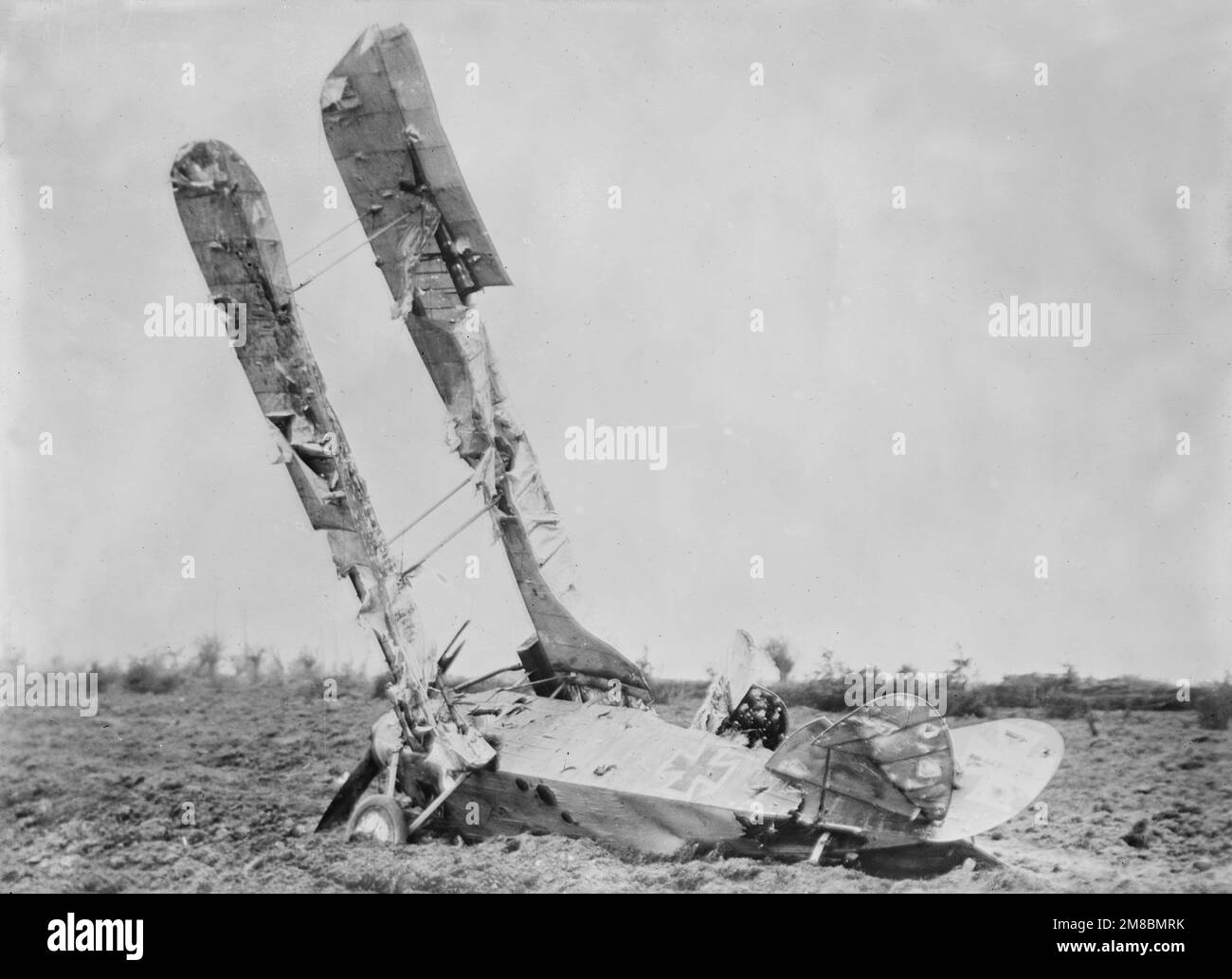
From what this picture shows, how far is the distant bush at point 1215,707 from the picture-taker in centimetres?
640

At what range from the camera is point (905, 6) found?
6.35 metres

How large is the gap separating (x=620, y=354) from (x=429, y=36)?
1.71 m

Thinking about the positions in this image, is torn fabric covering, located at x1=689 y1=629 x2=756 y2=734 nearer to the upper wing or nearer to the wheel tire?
the upper wing

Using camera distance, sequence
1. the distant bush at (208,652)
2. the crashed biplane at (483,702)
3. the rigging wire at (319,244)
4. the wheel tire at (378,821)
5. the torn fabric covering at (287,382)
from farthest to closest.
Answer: the distant bush at (208,652) < the rigging wire at (319,244) < the wheel tire at (378,821) < the crashed biplane at (483,702) < the torn fabric covering at (287,382)

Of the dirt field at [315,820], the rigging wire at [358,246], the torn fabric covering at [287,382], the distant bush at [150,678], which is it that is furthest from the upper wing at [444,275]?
the distant bush at [150,678]

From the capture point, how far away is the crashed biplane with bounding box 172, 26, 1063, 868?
5754mm

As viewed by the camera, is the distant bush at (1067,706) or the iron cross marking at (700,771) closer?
the iron cross marking at (700,771)

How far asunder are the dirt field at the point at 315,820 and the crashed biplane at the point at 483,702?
0.16m

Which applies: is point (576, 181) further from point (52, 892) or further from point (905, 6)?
point (52, 892)

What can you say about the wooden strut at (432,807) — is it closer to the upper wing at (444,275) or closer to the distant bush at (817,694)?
the upper wing at (444,275)

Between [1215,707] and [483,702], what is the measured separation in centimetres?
339
